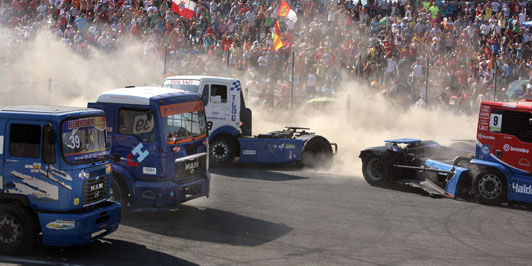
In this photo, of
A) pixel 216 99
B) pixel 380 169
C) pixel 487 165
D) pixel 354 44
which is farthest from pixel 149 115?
pixel 354 44

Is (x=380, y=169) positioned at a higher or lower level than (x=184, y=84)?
lower

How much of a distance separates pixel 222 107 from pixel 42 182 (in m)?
8.57

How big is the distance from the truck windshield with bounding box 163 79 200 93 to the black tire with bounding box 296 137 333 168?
3258 millimetres

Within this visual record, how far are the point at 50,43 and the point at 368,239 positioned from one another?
82.5 ft

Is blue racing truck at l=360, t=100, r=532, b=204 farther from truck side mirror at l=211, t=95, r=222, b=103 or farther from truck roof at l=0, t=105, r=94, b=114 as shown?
truck roof at l=0, t=105, r=94, b=114

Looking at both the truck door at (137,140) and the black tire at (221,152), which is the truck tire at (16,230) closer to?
the truck door at (137,140)

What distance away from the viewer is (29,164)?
880cm

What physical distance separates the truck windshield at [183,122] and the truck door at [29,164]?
8.10 ft

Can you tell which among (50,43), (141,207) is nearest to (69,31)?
(50,43)

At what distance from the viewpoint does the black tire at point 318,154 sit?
56.0ft

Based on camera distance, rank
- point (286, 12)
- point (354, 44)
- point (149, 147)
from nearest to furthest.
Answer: point (149, 147)
point (354, 44)
point (286, 12)

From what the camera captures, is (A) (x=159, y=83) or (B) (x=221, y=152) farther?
(A) (x=159, y=83)

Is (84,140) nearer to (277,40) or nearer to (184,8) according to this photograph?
(277,40)

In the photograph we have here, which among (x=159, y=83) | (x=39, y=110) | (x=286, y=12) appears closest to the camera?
(x=39, y=110)
